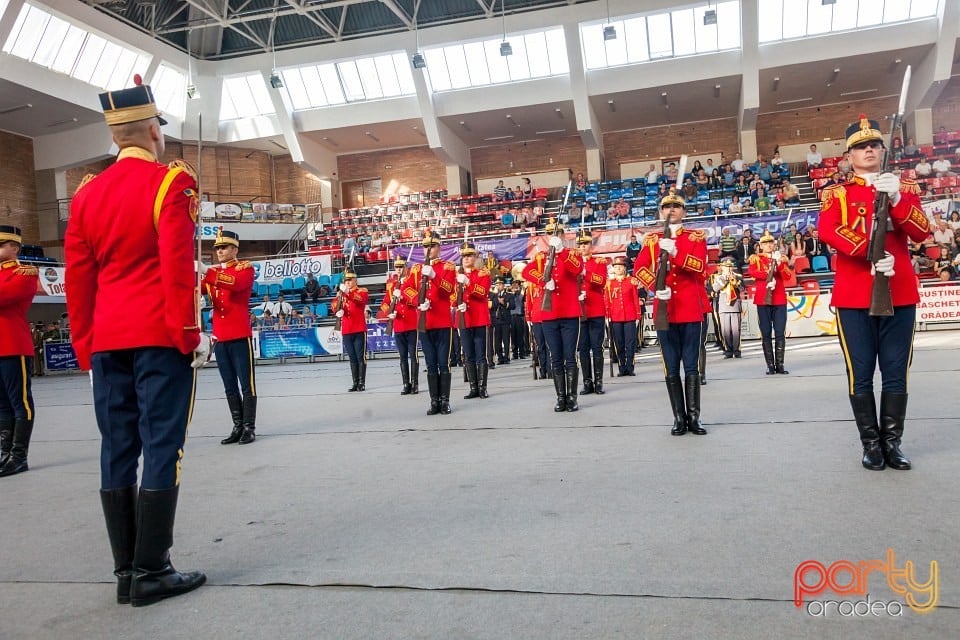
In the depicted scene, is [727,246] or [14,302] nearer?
[14,302]

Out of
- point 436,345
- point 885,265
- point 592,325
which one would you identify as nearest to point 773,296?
point 592,325

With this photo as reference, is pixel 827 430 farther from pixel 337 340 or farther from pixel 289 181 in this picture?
pixel 289 181

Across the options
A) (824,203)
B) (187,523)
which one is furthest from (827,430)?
(187,523)

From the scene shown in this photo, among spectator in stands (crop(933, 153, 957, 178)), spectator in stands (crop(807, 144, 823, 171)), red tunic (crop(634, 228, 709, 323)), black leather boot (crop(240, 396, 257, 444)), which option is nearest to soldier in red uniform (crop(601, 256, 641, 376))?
red tunic (crop(634, 228, 709, 323))

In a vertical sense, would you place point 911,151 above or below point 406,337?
above

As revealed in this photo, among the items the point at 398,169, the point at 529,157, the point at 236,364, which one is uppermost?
the point at 529,157

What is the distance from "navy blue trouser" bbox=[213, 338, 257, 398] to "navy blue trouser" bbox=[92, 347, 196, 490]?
3.90 meters

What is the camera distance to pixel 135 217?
2.92 meters

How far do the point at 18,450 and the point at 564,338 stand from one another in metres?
5.01

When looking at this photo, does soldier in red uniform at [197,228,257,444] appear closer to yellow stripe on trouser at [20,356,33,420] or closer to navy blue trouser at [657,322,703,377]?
yellow stripe on trouser at [20,356,33,420]

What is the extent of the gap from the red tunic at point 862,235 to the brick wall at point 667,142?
29.3m

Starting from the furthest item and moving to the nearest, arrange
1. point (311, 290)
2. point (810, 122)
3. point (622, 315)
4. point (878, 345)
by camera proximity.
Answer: point (810, 122), point (311, 290), point (622, 315), point (878, 345)

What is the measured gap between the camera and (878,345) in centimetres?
436

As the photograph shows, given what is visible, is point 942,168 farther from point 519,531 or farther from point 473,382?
point 519,531
